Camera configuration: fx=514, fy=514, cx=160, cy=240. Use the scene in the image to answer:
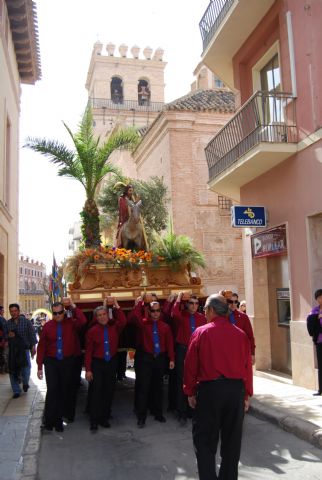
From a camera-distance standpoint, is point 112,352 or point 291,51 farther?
point 291,51

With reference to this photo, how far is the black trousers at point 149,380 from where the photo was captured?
7.70 m

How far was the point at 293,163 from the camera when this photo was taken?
987cm

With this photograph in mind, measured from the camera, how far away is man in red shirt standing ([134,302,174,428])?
7.79m

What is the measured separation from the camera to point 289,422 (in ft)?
22.4

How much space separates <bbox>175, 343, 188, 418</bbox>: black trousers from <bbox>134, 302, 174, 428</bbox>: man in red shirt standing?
0.62 feet

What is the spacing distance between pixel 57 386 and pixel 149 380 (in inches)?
53.6

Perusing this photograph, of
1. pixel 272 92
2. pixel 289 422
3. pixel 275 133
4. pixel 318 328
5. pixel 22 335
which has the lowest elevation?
pixel 289 422

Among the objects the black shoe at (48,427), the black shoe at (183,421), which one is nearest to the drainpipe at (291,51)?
→ the black shoe at (183,421)

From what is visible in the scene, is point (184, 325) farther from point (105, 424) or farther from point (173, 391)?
point (105, 424)

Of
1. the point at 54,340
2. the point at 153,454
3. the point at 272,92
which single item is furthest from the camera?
the point at 272,92

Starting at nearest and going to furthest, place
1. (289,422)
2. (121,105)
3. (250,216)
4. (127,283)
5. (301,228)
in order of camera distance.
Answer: (289,422) → (127,283) → (301,228) → (250,216) → (121,105)

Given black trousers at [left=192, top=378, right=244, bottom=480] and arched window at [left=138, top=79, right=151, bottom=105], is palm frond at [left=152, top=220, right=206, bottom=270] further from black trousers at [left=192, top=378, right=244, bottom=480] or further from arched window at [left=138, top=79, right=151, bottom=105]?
arched window at [left=138, top=79, right=151, bottom=105]

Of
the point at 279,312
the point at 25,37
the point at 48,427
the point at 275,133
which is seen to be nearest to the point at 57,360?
the point at 48,427

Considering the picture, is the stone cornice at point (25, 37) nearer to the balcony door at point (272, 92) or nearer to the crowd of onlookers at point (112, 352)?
the balcony door at point (272, 92)
